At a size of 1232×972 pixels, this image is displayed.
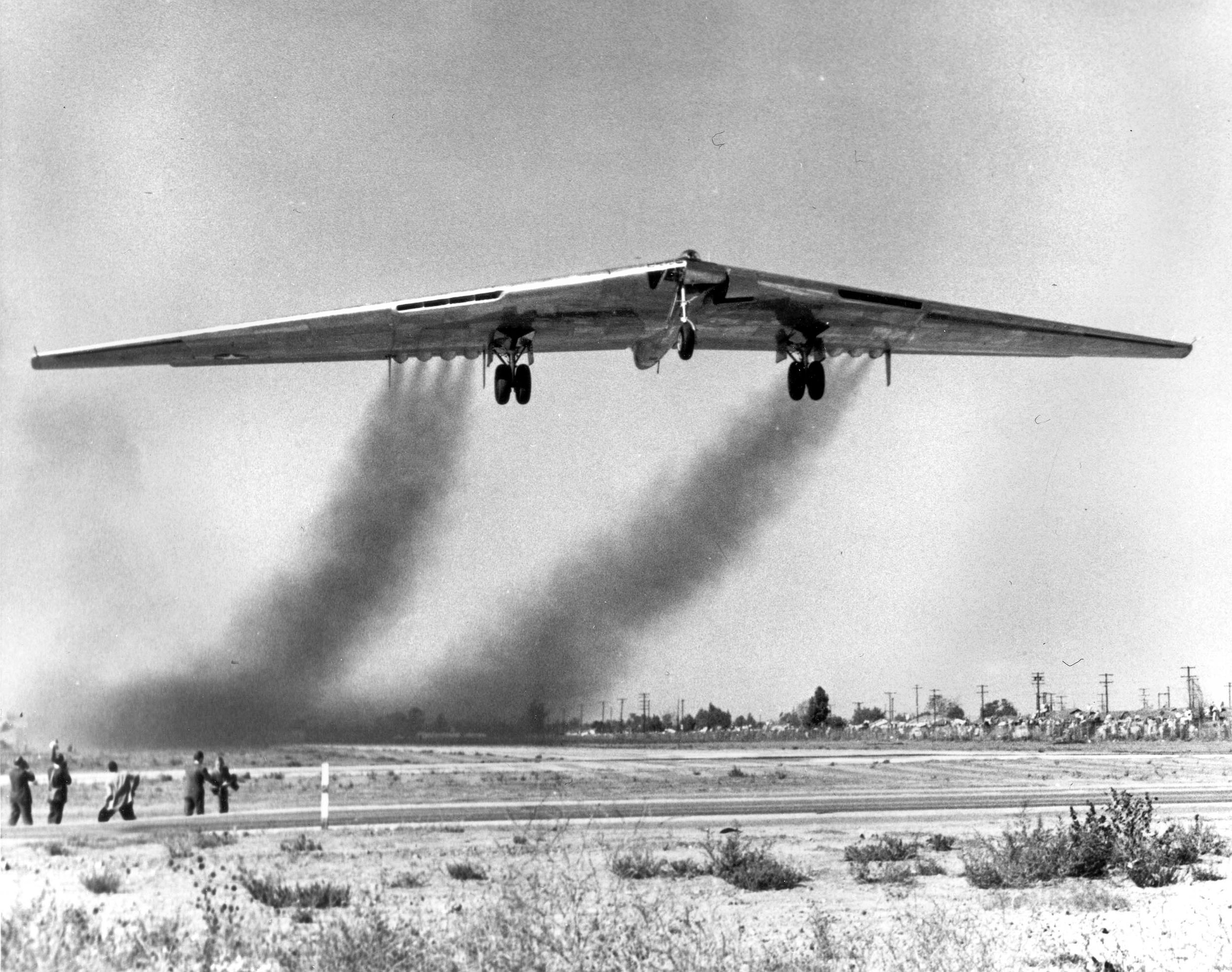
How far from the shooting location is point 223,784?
18.6 meters

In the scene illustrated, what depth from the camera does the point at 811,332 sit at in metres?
28.7

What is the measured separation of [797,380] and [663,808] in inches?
453

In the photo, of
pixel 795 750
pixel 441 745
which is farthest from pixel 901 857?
pixel 795 750

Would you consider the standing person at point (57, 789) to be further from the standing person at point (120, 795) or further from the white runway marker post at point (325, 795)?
the white runway marker post at point (325, 795)

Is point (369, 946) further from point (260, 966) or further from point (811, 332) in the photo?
point (811, 332)

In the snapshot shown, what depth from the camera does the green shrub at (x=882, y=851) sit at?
66.5 ft

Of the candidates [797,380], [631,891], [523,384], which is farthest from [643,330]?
[631,891]

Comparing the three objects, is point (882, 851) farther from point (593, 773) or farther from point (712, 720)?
point (712, 720)

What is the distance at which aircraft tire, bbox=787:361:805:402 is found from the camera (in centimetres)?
2947

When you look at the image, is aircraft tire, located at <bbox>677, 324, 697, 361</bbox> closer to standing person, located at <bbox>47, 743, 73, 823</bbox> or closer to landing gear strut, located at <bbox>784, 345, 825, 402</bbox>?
landing gear strut, located at <bbox>784, 345, 825, 402</bbox>

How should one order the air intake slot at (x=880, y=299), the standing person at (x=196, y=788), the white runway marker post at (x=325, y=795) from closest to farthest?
the standing person at (x=196, y=788) < the white runway marker post at (x=325, y=795) < the air intake slot at (x=880, y=299)

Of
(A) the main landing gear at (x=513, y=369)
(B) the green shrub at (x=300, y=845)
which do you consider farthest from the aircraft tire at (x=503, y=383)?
(B) the green shrub at (x=300, y=845)

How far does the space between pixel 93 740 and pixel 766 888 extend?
12.1m

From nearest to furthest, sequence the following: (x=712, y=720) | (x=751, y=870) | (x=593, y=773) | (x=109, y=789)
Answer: (x=109, y=789) → (x=751, y=870) → (x=593, y=773) → (x=712, y=720)
